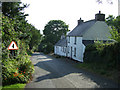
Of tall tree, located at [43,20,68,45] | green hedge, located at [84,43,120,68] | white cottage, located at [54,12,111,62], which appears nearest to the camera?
green hedge, located at [84,43,120,68]

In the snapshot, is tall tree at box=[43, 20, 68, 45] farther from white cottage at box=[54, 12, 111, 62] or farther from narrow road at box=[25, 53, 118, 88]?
narrow road at box=[25, 53, 118, 88]

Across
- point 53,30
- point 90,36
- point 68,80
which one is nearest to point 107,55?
point 68,80

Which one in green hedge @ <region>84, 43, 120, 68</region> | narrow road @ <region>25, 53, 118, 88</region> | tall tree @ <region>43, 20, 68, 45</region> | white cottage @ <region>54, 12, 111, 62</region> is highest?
tall tree @ <region>43, 20, 68, 45</region>

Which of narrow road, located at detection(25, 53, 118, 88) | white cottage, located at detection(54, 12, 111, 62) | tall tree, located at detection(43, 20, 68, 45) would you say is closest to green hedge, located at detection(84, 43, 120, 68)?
narrow road, located at detection(25, 53, 118, 88)

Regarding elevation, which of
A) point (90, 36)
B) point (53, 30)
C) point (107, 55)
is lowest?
point (107, 55)

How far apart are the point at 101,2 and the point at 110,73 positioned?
6.96 meters

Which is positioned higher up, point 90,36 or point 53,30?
point 53,30

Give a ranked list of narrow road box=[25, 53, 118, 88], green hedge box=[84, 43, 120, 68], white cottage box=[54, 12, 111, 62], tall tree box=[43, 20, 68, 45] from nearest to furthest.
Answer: narrow road box=[25, 53, 118, 88] < green hedge box=[84, 43, 120, 68] < white cottage box=[54, 12, 111, 62] < tall tree box=[43, 20, 68, 45]

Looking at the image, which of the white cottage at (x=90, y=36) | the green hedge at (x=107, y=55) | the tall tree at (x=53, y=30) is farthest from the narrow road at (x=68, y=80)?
the tall tree at (x=53, y=30)

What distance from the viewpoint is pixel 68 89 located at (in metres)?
9.50

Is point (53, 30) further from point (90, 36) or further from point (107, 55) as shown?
point (107, 55)

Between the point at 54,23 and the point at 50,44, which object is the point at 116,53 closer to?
the point at 50,44

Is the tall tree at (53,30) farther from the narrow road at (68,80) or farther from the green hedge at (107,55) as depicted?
the narrow road at (68,80)

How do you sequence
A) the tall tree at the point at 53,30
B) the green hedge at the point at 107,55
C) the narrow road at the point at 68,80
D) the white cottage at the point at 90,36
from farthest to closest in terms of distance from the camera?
the tall tree at the point at 53,30 → the white cottage at the point at 90,36 → the green hedge at the point at 107,55 → the narrow road at the point at 68,80
